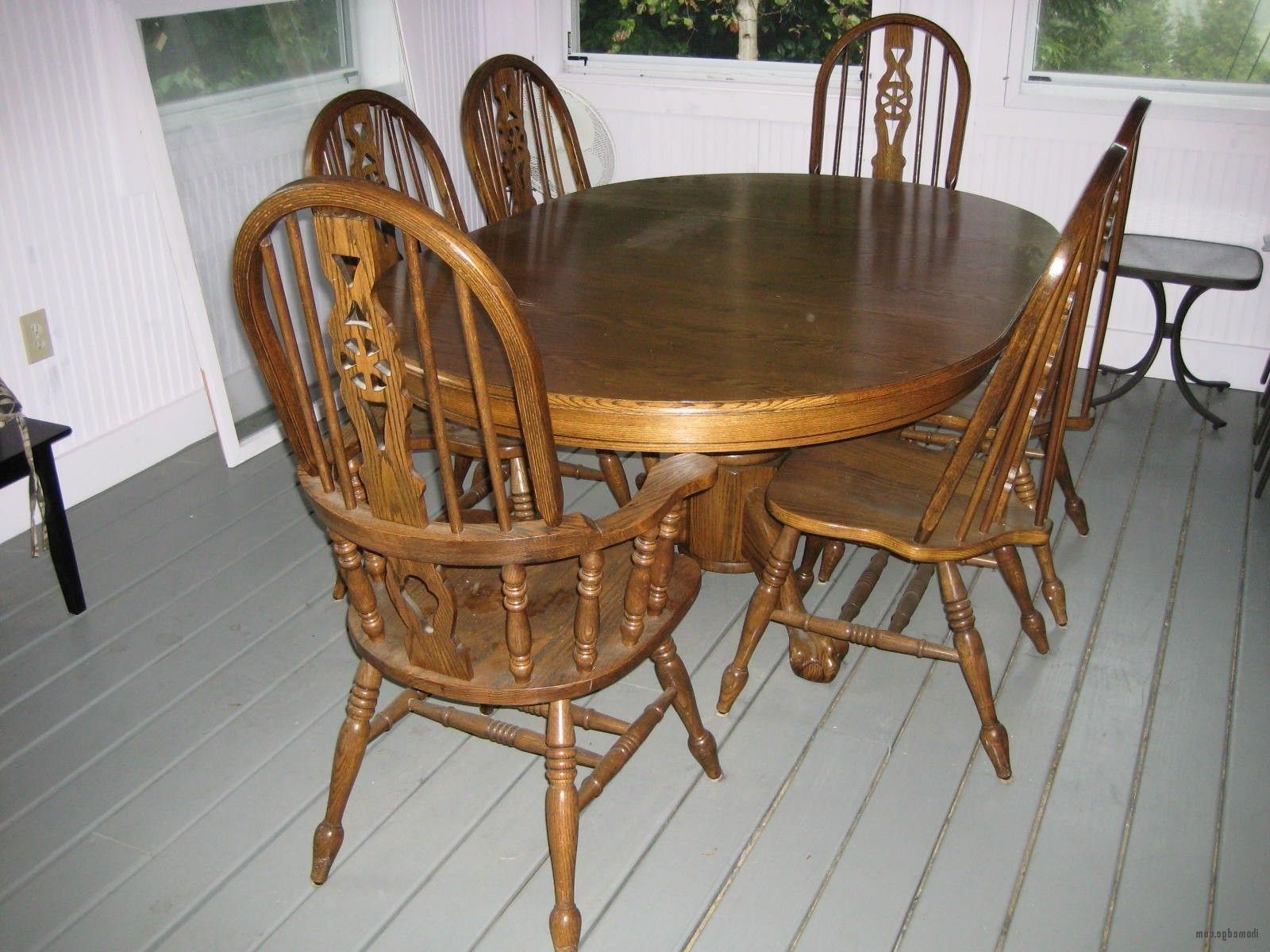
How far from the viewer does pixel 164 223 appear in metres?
2.69

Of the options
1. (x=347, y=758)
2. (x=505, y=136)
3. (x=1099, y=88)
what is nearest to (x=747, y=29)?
(x=1099, y=88)

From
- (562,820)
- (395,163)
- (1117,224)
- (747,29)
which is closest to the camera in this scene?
(562,820)

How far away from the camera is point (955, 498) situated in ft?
5.97

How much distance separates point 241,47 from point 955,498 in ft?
7.14

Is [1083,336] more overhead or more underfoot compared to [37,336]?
more overhead

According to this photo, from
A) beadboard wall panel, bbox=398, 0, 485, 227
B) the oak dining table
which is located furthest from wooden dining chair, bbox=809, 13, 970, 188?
beadboard wall panel, bbox=398, 0, 485, 227

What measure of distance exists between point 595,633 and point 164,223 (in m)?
1.84

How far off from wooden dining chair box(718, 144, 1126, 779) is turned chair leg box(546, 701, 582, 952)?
19.8 inches

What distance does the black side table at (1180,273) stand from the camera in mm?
2799

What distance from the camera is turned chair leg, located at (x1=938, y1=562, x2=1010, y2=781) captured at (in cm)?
180

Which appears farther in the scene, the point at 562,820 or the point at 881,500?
the point at 881,500

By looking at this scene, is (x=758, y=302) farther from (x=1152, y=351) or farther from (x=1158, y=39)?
(x=1158, y=39)

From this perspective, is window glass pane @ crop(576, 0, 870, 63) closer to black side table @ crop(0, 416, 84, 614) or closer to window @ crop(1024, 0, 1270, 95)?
window @ crop(1024, 0, 1270, 95)

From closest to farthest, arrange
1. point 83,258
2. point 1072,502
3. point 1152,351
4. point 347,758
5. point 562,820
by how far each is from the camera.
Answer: point 562,820 < point 347,758 < point 1072,502 < point 83,258 < point 1152,351
